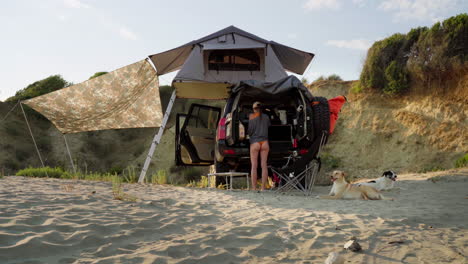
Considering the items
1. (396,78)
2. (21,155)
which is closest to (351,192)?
(396,78)

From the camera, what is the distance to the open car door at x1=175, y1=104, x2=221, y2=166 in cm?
→ 912

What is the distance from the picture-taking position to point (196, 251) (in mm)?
2674

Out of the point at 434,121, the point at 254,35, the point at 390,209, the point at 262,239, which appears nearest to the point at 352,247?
the point at 262,239

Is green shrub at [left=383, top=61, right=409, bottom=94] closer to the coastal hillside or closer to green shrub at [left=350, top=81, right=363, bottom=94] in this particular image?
the coastal hillside

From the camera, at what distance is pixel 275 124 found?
8.35 metres

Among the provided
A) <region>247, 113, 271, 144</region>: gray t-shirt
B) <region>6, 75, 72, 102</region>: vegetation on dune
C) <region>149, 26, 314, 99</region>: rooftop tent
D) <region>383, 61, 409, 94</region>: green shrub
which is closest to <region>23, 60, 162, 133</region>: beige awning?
<region>149, 26, 314, 99</region>: rooftop tent

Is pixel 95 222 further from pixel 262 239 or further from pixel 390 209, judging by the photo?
pixel 390 209

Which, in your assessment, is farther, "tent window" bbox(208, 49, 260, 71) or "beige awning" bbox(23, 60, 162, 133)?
"tent window" bbox(208, 49, 260, 71)

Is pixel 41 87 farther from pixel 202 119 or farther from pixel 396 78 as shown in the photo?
pixel 396 78

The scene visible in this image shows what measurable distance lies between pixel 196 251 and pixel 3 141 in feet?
82.4

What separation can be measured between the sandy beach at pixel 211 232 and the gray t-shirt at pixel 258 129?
2.66m

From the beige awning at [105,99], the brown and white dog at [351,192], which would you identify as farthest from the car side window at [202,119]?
the brown and white dog at [351,192]

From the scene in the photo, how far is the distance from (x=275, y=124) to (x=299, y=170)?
151 cm

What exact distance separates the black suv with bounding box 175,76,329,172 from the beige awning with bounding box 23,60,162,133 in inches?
90.4
